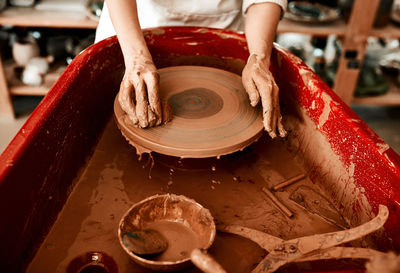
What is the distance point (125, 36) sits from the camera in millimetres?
1328

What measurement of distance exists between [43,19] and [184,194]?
1.71 meters

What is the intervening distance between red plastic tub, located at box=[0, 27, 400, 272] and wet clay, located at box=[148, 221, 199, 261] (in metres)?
0.07

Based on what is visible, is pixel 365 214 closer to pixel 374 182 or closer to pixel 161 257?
pixel 374 182

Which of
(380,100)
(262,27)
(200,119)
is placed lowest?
(380,100)

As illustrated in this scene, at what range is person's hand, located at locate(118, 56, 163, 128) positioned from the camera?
1.15m

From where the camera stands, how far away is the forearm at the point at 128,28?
1.30 metres

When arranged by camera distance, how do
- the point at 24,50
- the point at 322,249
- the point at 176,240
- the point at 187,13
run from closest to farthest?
the point at 322,249, the point at 176,240, the point at 187,13, the point at 24,50

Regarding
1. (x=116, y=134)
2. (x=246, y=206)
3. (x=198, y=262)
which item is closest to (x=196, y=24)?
(x=116, y=134)

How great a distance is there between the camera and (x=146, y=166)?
1.34 m

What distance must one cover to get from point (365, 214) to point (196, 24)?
111 cm

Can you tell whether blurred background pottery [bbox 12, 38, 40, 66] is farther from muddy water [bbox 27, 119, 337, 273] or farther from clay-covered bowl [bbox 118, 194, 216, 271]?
clay-covered bowl [bbox 118, 194, 216, 271]

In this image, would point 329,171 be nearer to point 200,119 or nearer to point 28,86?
point 200,119

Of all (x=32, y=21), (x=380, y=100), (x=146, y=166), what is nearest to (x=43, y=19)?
(x=32, y=21)

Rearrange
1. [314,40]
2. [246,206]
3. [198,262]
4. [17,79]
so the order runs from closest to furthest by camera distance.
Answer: [198,262]
[246,206]
[17,79]
[314,40]
